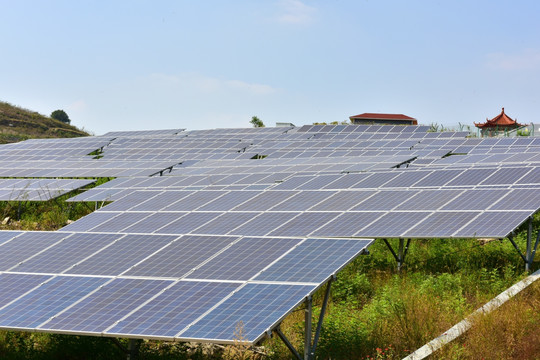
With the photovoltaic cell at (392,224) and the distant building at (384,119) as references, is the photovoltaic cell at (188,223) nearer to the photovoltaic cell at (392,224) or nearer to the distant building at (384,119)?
the photovoltaic cell at (392,224)

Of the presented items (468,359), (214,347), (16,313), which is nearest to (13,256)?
(16,313)

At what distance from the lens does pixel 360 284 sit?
16.8 m

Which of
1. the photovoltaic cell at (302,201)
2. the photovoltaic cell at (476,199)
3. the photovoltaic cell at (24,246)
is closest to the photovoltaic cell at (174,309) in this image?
the photovoltaic cell at (24,246)

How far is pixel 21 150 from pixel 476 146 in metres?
32.0

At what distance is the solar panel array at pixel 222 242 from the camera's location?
1072cm

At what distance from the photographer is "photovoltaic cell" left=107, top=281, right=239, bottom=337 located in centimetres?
1022

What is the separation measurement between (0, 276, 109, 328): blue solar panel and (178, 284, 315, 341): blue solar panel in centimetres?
276

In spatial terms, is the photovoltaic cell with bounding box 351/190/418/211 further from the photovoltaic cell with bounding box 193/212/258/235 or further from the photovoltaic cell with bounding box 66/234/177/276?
the photovoltaic cell with bounding box 66/234/177/276

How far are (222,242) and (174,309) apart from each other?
320 centimetres

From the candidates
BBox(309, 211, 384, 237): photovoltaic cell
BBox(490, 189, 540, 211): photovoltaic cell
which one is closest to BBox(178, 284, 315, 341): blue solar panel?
BBox(309, 211, 384, 237): photovoltaic cell

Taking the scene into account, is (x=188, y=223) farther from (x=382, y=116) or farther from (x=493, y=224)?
(x=382, y=116)

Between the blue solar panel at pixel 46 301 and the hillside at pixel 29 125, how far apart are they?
3129 inches

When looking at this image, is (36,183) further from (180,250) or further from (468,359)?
(468,359)

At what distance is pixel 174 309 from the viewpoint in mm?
10766
